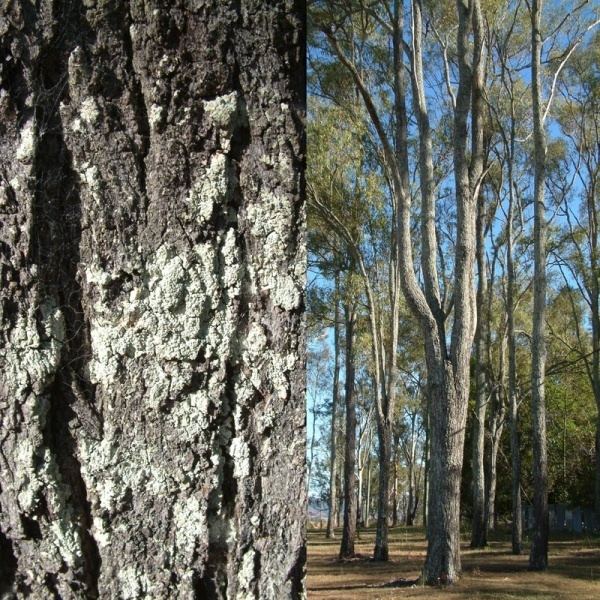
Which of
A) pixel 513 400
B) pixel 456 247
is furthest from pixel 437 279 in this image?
pixel 513 400

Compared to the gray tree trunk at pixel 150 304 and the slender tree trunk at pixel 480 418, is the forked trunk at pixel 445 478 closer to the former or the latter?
the slender tree trunk at pixel 480 418

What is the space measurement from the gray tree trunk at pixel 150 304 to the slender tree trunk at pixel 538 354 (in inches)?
538

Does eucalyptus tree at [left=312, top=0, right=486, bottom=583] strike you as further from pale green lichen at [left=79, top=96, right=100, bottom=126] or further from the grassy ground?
pale green lichen at [left=79, top=96, right=100, bottom=126]

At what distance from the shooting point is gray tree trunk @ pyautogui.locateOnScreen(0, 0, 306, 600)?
841 millimetres

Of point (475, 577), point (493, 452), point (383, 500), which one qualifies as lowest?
point (475, 577)

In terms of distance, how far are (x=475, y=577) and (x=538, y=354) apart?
14.9 feet

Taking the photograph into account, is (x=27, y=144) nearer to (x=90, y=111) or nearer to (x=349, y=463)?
(x=90, y=111)

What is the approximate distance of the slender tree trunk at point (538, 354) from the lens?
13352 mm

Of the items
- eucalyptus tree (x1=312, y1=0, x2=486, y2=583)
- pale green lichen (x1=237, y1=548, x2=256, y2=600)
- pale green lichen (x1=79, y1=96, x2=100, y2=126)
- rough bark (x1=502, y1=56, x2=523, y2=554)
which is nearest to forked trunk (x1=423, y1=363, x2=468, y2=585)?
eucalyptus tree (x1=312, y1=0, x2=486, y2=583)

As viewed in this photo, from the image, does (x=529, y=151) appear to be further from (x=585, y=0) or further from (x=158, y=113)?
(x=158, y=113)

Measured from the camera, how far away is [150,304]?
0.87m

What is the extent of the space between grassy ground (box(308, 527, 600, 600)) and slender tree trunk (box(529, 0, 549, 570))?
670 millimetres

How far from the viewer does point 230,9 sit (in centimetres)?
89

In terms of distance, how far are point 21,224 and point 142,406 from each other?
259 mm
